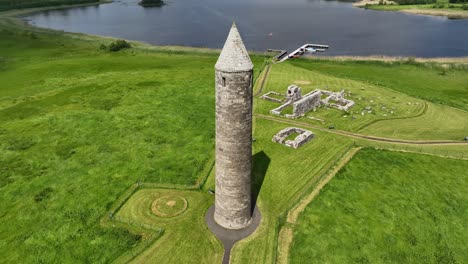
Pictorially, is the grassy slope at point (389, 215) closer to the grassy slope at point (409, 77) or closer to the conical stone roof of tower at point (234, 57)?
the conical stone roof of tower at point (234, 57)

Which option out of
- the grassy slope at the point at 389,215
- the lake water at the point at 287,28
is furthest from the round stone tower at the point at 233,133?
the lake water at the point at 287,28

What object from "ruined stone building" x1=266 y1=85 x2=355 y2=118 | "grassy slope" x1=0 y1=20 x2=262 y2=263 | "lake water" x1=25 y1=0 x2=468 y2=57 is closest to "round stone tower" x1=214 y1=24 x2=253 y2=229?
"grassy slope" x1=0 y1=20 x2=262 y2=263

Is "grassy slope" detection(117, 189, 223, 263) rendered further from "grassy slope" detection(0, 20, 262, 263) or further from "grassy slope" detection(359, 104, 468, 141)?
"grassy slope" detection(359, 104, 468, 141)

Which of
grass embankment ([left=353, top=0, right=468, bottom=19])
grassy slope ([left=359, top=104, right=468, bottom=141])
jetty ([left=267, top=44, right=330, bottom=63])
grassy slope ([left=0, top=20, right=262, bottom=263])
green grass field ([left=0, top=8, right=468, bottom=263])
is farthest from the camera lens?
grass embankment ([left=353, top=0, right=468, bottom=19])

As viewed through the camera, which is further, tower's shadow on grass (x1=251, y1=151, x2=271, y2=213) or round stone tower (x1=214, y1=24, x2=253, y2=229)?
tower's shadow on grass (x1=251, y1=151, x2=271, y2=213)

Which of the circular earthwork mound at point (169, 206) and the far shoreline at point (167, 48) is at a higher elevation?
the far shoreline at point (167, 48)

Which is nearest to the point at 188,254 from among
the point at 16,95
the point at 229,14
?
the point at 16,95

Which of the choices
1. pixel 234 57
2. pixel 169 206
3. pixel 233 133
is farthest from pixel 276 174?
pixel 234 57

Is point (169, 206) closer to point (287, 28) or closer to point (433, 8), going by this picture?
point (287, 28)
